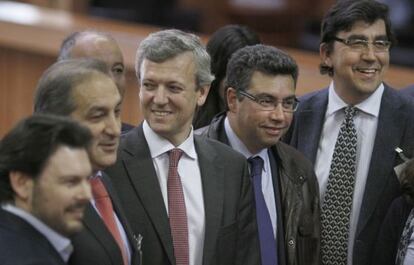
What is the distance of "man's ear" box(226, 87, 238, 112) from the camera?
3562mm

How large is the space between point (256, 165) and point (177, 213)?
43 centimetres

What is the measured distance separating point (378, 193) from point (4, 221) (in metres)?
1.60

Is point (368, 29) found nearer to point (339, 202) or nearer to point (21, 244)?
point (339, 202)

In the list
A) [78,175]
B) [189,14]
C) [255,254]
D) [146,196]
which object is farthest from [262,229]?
[189,14]

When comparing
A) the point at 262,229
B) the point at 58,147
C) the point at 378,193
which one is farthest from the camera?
the point at 378,193

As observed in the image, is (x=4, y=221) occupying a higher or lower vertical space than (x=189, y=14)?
lower

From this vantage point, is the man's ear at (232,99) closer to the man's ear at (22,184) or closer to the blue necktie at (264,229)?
the blue necktie at (264,229)

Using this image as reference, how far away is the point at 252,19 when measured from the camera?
9.08m

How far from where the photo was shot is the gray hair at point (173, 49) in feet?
10.7

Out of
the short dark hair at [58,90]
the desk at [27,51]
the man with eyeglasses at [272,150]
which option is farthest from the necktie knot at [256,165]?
the desk at [27,51]

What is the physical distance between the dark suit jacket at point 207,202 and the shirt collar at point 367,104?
0.64m

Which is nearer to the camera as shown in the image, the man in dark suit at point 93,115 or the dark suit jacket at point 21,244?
the dark suit jacket at point 21,244

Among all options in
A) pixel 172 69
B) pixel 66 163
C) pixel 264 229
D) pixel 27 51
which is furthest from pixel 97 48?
pixel 27 51

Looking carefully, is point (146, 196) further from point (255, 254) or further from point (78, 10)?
point (78, 10)
